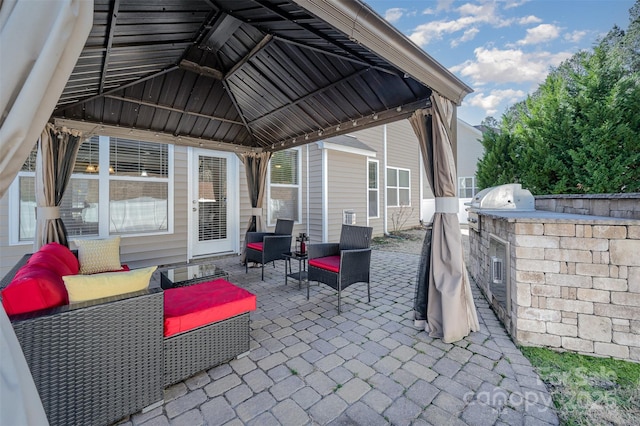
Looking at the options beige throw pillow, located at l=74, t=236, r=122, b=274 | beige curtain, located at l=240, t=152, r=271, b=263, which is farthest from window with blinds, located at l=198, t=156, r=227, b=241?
beige throw pillow, located at l=74, t=236, r=122, b=274

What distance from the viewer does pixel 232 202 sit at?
20.5 feet

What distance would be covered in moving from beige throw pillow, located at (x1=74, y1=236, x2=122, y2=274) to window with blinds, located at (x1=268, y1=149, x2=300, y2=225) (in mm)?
3700

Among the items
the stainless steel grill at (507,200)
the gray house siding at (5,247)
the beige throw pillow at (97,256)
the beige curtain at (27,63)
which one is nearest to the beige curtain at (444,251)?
the stainless steel grill at (507,200)

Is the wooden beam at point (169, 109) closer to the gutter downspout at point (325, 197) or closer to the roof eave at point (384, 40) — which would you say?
the gutter downspout at point (325, 197)

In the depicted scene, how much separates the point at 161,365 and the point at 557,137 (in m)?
7.34

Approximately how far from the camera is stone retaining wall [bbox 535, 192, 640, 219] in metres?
3.11

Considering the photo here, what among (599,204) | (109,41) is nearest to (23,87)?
(109,41)

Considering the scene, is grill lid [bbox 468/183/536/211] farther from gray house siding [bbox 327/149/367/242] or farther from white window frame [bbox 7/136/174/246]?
white window frame [bbox 7/136/174/246]

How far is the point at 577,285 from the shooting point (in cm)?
238

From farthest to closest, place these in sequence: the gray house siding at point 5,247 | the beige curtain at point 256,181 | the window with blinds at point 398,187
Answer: the window with blinds at point 398,187 → the beige curtain at point 256,181 → the gray house siding at point 5,247

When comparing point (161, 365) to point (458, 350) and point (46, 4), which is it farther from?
point (458, 350)

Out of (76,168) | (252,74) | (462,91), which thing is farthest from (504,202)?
(76,168)

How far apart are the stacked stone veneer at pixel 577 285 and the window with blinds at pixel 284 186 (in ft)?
17.6

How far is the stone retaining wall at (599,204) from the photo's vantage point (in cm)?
311
